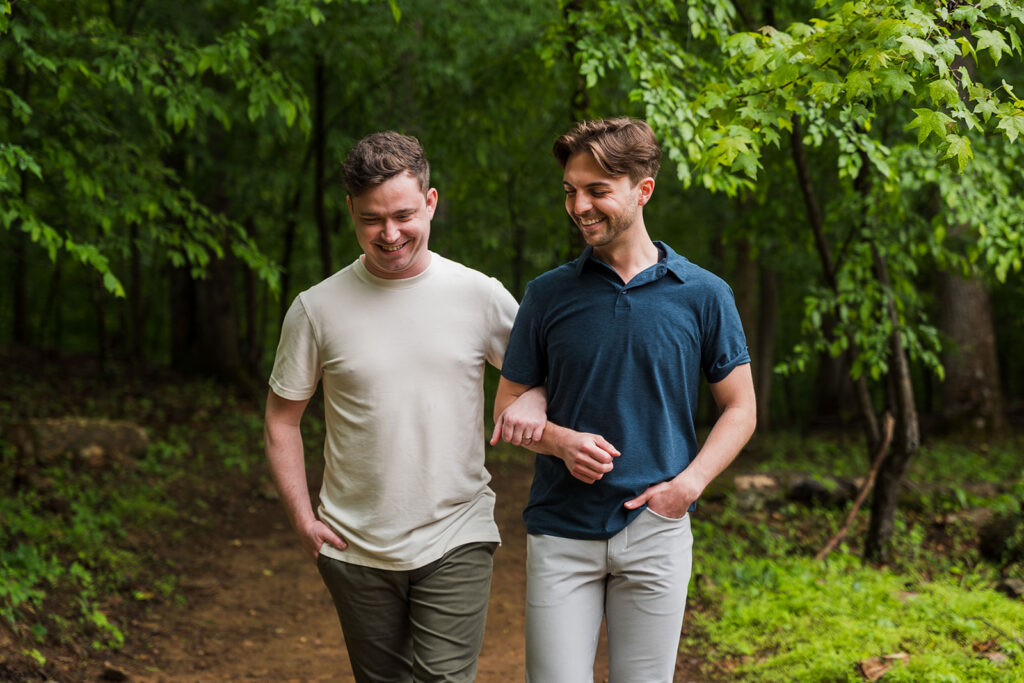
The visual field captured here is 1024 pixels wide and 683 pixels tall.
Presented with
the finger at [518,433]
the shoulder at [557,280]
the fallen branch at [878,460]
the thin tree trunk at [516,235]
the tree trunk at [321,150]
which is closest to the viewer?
the finger at [518,433]

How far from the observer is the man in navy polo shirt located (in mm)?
2408

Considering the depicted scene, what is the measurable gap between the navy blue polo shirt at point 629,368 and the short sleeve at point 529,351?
6 cm

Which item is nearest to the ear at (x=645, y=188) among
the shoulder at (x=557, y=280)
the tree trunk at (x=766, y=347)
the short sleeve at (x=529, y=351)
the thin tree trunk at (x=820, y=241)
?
the shoulder at (x=557, y=280)

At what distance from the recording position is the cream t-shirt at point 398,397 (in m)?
2.74

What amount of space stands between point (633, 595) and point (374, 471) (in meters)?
0.86

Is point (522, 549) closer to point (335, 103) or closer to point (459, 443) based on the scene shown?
point (459, 443)

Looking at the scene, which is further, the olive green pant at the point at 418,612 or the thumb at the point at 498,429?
the olive green pant at the point at 418,612

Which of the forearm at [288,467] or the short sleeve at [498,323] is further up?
the short sleeve at [498,323]

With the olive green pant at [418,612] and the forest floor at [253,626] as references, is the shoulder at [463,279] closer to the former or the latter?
the olive green pant at [418,612]

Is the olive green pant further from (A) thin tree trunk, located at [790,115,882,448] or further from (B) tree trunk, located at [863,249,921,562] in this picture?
(B) tree trunk, located at [863,249,921,562]

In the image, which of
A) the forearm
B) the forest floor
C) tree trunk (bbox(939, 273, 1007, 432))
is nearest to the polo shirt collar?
the forearm

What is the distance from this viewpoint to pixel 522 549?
7.62 m

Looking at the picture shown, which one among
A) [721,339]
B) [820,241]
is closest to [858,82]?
[721,339]

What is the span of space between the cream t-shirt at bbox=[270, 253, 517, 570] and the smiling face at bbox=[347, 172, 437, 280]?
130mm
